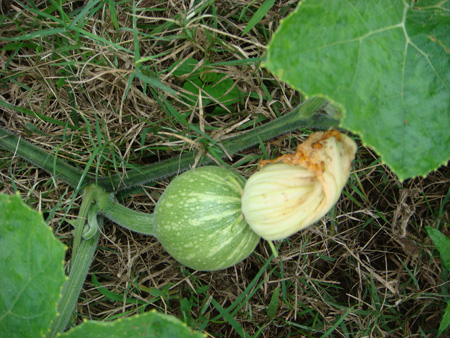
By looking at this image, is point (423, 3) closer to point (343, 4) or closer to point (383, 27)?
point (383, 27)

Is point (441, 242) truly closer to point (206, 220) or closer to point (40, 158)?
point (206, 220)

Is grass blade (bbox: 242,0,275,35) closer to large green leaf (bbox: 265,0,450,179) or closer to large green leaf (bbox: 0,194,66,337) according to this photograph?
large green leaf (bbox: 265,0,450,179)

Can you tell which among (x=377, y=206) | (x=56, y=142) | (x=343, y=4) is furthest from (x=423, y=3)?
(x=56, y=142)

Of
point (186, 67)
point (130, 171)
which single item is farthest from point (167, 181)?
point (186, 67)

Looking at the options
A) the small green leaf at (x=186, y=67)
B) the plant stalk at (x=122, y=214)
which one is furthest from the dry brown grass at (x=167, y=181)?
the plant stalk at (x=122, y=214)

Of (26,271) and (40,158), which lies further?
(40,158)

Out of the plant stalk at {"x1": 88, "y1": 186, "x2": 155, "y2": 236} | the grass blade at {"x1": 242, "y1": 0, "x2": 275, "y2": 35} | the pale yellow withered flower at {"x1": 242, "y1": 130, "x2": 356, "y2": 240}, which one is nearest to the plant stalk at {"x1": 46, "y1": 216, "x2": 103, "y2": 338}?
the plant stalk at {"x1": 88, "y1": 186, "x2": 155, "y2": 236}
